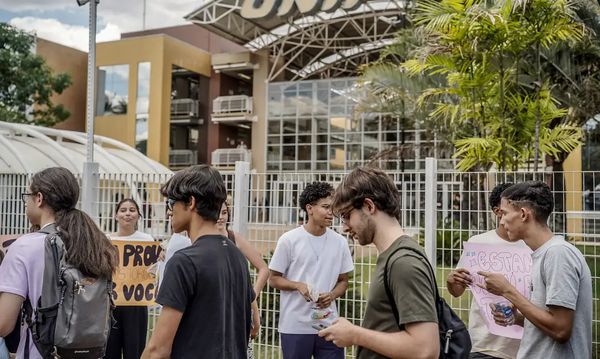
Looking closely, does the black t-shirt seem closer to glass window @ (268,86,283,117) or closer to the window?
glass window @ (268,86,283,117)

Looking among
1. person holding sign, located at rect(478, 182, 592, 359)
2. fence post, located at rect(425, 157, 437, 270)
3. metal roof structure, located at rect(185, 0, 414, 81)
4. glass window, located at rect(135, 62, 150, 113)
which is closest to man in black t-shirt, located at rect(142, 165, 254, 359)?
person holding sign, located at rect(478, 182, 592, 359)

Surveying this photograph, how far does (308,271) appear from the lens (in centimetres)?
476

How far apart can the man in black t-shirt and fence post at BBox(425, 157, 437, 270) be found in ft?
11.0

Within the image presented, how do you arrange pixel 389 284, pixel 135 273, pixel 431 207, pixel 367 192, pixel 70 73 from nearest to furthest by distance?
pixel 389 284, pixel 367 192, pixel 135 273, pixel 431 207, pixel 70 73

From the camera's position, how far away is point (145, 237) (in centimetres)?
557

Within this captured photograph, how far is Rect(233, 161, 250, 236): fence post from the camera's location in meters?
6.66

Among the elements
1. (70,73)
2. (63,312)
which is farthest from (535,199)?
(70,73)

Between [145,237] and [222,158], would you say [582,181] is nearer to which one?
[145,237]

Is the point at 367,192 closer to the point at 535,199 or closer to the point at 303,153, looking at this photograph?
the point at 535,199

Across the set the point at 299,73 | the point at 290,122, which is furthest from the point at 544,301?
the point at 299,73

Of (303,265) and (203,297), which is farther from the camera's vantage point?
(303,265)

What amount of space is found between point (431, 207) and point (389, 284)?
149 inches

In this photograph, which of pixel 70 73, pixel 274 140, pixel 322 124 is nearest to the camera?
pixel 322 124

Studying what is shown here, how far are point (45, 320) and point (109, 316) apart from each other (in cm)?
42
